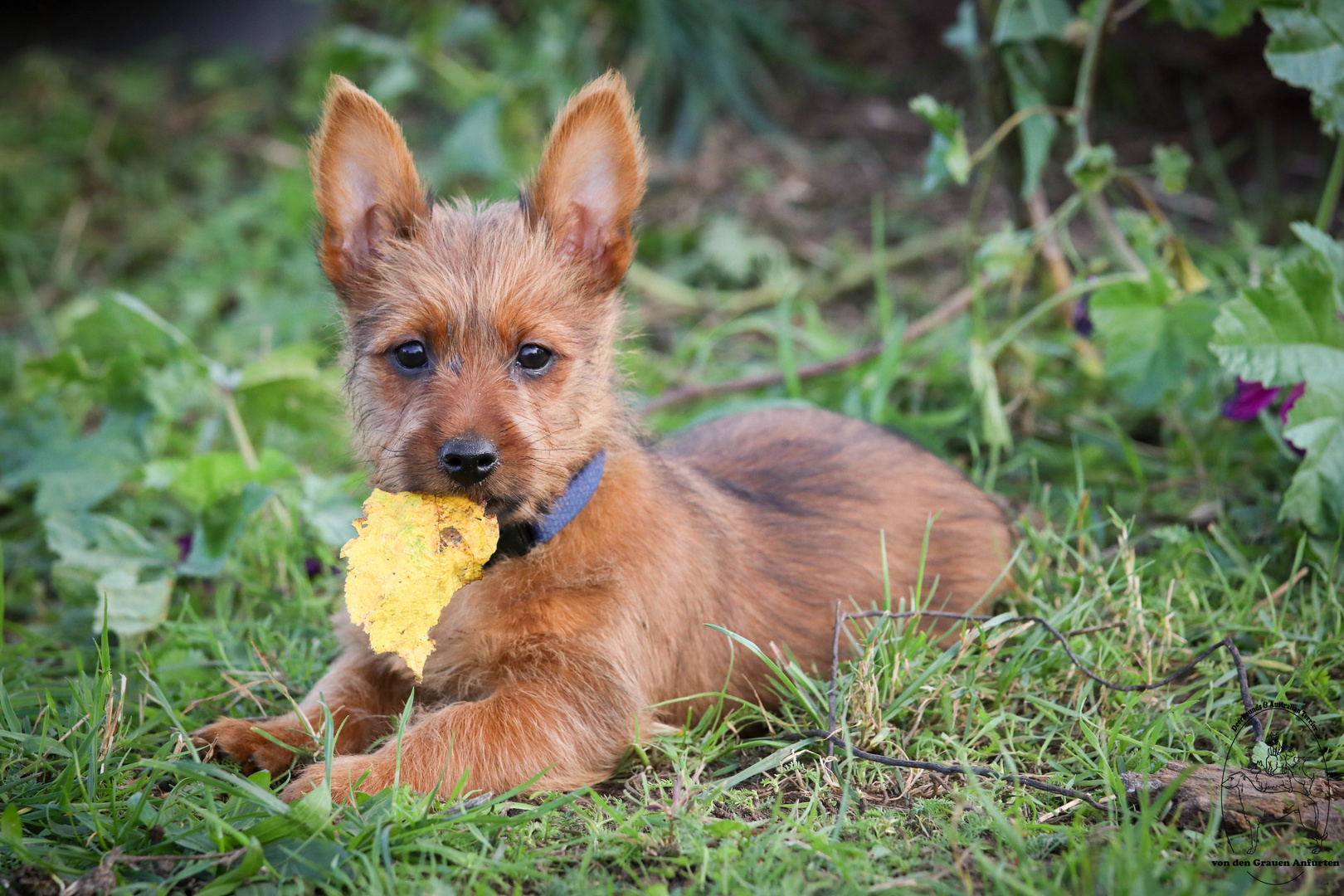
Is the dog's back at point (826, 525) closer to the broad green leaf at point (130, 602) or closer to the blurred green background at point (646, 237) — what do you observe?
the blurred green background at point (646, 237)

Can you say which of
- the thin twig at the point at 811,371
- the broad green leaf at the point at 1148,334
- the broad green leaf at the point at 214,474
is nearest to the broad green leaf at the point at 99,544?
the broad green leaf at the point at 214,474

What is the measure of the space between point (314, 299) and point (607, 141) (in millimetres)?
4124

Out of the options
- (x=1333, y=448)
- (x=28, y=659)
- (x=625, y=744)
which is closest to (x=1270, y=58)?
(x=1333, y=448)

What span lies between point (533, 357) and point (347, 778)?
1.25 meters

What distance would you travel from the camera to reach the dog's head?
111 inches

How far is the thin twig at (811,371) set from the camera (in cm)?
505

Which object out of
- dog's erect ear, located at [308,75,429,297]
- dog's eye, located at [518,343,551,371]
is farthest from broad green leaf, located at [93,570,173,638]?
dog's eye, located at [518,343,551,371]

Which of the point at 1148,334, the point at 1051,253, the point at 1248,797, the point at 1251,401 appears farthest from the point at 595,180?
the point at 1051,253

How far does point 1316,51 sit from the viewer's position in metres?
3.63

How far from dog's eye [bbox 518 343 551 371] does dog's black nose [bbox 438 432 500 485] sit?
414 millimetres

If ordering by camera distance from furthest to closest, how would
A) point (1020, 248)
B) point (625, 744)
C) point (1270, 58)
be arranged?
1. point (1020, 248)
2. point (1270, 58)
3. point (625, 744)

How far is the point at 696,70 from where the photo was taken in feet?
27.7

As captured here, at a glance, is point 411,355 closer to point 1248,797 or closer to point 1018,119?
point 1248,797

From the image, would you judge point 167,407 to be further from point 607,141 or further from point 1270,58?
point 1270,58
